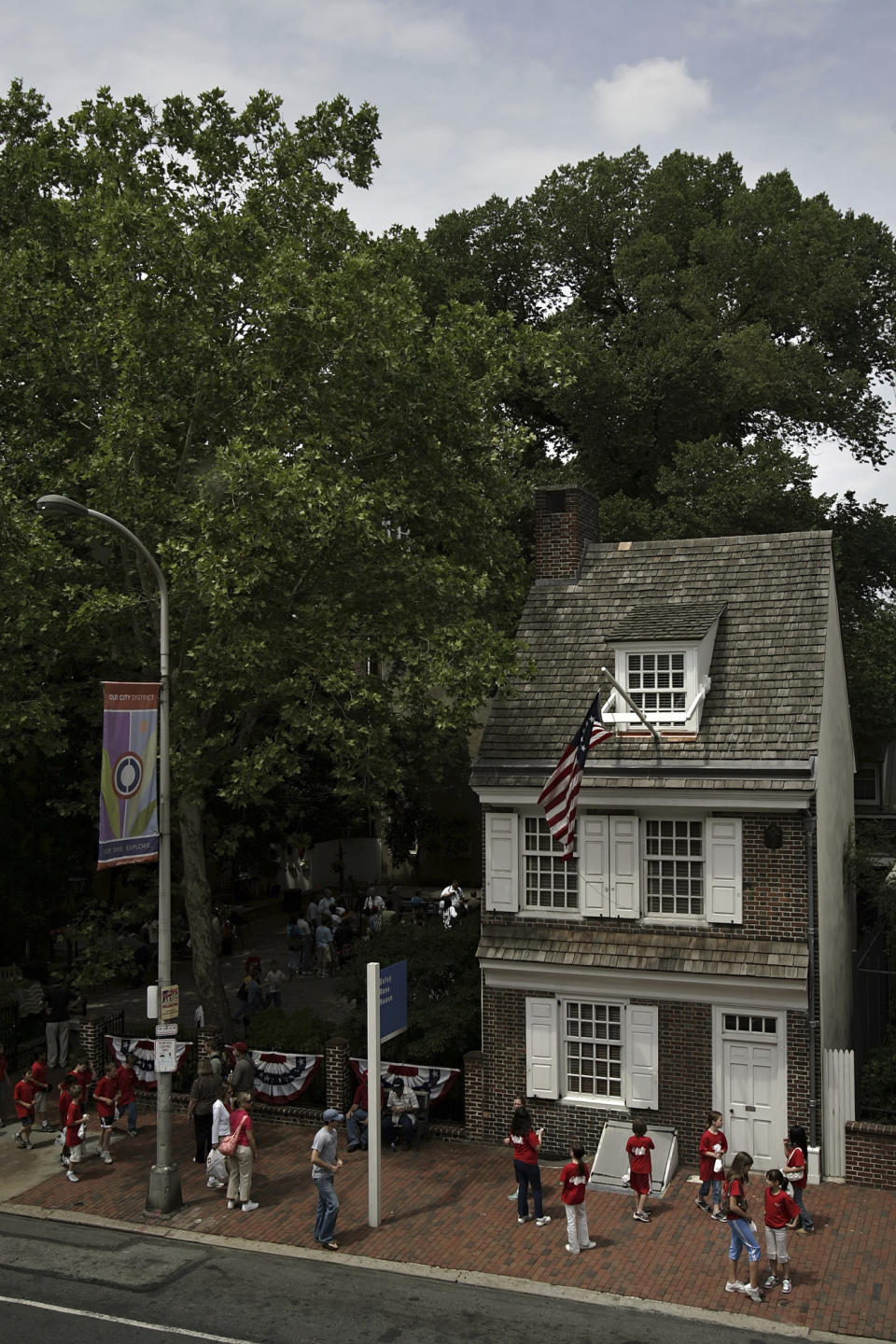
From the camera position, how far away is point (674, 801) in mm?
19797

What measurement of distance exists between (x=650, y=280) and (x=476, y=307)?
1639 cm

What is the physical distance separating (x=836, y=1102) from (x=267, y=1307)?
9.14 metres

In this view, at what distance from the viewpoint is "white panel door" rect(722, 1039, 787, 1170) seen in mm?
18891

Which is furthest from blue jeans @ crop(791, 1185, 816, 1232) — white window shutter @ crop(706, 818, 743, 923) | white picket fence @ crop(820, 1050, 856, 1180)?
white window shutter @ crop(706, 818, 743, 923)

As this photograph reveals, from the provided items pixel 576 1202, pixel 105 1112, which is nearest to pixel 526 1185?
pixel 576 1202

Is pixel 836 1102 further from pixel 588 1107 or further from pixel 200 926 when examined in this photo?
pixel 200 926

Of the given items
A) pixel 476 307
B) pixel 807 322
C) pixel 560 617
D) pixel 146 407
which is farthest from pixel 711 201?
pixel 146 407

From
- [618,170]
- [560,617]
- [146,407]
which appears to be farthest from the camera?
[618,170]

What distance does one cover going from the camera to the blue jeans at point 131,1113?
69.9ft

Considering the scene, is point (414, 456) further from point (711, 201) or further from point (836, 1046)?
point (711, 201)

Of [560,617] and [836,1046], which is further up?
[560,617]

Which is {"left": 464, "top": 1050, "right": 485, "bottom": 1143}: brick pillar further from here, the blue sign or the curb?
the curb

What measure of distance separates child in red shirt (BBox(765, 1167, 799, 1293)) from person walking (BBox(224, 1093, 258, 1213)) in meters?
7.55

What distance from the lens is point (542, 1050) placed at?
66.9 ft
